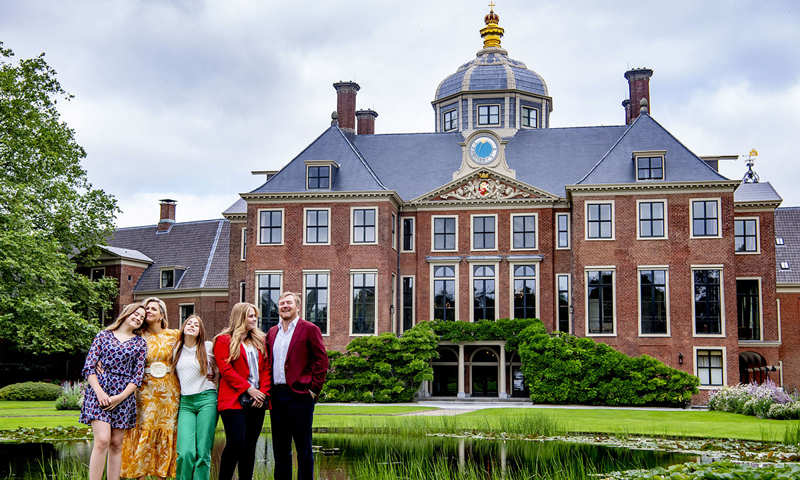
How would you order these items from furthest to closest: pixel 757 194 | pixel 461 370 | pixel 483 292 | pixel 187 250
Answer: pixel 187 250, pixel 757 194, pixel 483 292, pixel 461 370

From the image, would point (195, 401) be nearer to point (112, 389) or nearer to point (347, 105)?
point (112, 389)

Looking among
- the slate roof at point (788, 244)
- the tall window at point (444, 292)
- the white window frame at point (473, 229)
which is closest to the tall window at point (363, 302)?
the tall window at point (444, 292)

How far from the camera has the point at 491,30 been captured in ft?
153

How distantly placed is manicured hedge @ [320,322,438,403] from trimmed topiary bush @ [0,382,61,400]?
430 inches

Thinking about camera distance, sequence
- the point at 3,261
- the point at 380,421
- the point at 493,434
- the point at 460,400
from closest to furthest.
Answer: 1. the point at 493,434
2. the point at 380,421
3. the point at 3,261
4. the point at 460,400

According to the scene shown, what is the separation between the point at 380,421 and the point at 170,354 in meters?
11.5

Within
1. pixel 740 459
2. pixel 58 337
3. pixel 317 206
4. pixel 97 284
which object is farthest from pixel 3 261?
pixel 740 459

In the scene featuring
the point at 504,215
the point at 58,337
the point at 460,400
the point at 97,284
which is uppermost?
the point at 504,215

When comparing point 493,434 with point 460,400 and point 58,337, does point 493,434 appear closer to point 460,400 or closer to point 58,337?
point 460,400

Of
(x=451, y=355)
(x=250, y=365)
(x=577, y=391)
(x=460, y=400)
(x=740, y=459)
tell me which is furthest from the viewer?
(x=451, y=355)

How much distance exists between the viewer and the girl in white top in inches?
336

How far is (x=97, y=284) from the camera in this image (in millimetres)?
35750

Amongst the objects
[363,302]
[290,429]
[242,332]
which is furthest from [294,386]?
[363,302]

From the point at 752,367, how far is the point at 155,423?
3579cm
